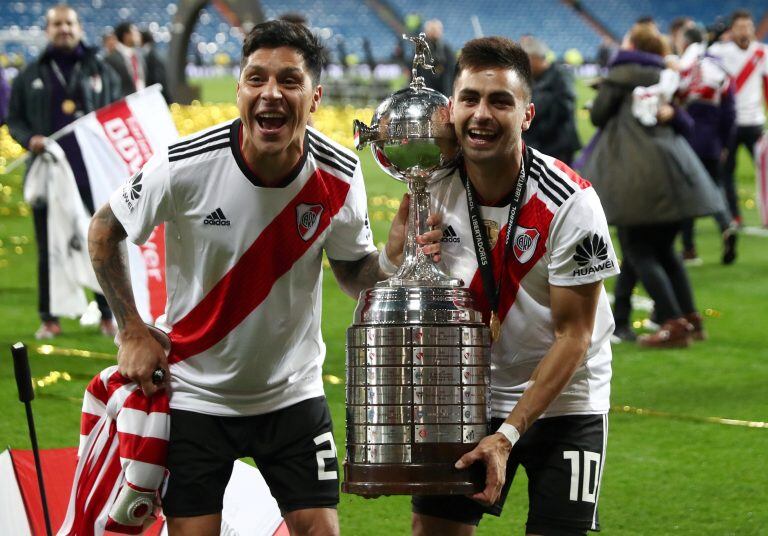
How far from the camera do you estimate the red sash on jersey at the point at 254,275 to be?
147 inches

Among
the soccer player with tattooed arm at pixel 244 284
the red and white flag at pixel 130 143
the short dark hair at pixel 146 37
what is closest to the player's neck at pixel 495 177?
the soccer player with tattooed arm at pixel 244 284

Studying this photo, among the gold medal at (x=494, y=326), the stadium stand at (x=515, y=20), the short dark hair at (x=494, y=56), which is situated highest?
the stadium stand at (x=515, y=20)

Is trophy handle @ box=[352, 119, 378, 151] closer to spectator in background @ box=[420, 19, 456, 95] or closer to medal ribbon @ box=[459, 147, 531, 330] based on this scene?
medal ribbon @ box=[459, 147, 531, 330]

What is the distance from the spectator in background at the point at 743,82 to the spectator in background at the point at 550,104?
9.77 feet

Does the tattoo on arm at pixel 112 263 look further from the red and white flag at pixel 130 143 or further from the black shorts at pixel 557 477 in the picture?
the red and white flag at pixel 130 143

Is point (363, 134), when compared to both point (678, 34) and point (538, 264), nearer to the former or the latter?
point (538, 264)

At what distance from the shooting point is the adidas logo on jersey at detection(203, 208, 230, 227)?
370 cm

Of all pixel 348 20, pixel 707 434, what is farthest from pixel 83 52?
pixel 348 20

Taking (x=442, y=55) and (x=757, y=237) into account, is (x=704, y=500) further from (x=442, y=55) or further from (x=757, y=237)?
(x=442, y=55)

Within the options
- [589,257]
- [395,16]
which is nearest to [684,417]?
[589,257]

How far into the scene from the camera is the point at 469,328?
10.5 feet

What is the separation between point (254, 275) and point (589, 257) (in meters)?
0.93

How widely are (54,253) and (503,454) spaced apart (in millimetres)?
5915

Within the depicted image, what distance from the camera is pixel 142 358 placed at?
373 centimetres
